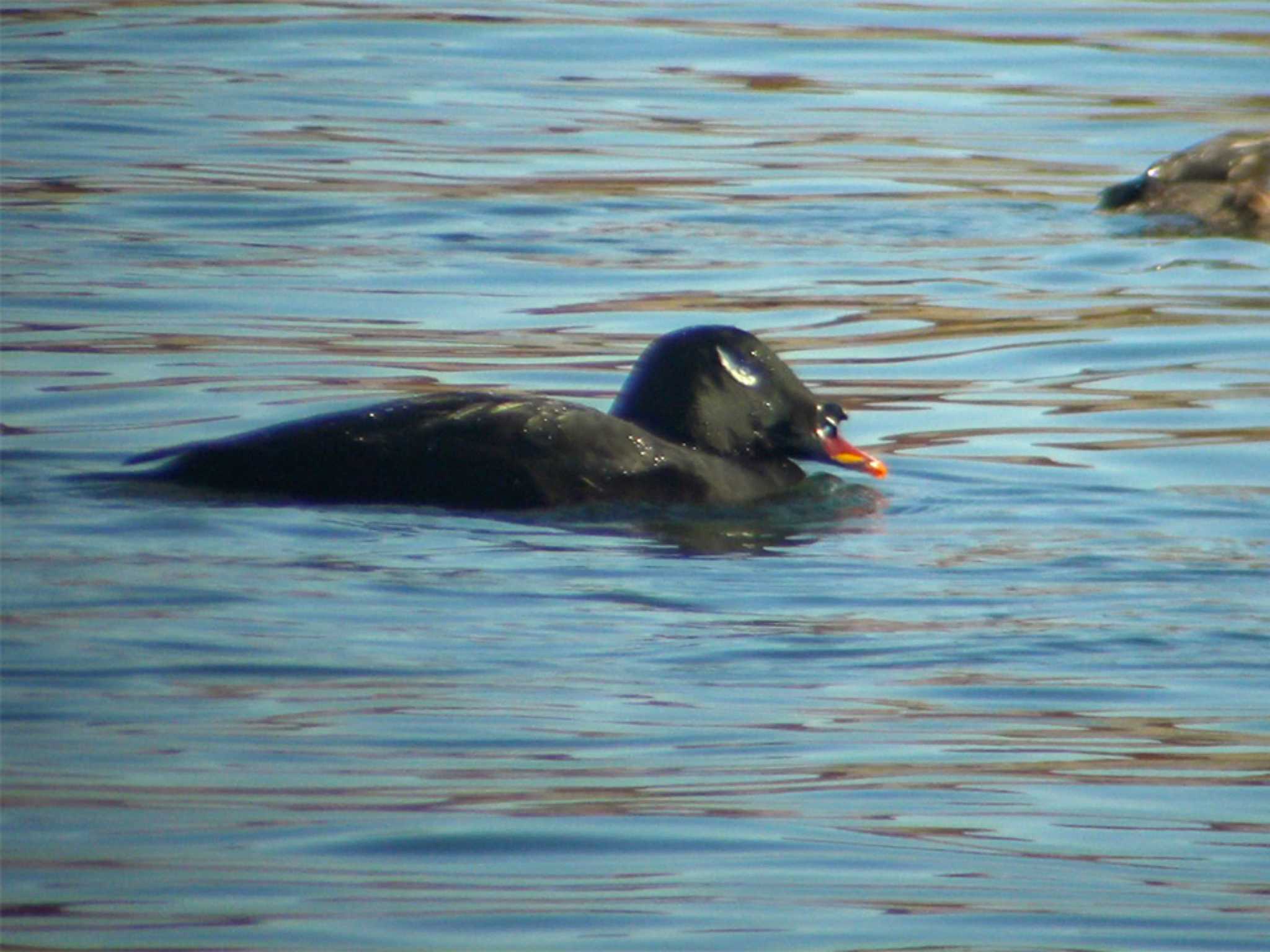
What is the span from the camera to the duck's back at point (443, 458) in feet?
25.3

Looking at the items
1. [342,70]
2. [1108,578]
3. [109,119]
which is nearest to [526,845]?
[1108,578]

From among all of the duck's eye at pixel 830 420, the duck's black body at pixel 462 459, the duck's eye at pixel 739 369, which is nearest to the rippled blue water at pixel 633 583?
the duck's black body at pixel 462 459

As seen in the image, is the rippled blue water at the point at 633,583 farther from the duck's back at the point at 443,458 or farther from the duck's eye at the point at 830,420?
the duck's eye at the point at 830,420

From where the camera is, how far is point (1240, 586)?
7180 millimetres

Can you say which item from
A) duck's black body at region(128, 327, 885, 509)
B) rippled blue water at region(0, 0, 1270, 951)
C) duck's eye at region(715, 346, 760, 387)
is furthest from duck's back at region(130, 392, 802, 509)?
duck's eye at region(715, 346, 760, 387)

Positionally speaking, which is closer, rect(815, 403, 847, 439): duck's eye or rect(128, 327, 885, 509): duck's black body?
rect(128, 327, 885, 509): duck's black body

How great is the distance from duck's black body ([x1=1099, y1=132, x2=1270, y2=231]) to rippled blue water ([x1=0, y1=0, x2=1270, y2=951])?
255 millimetres

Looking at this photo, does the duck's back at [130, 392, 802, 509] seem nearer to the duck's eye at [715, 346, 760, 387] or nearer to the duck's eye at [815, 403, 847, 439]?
the duck's eye at [715, 346, 760, 387]

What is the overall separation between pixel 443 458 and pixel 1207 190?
8238 mm

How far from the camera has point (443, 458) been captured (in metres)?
7.74

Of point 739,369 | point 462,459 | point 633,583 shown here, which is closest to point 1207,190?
point 739,369

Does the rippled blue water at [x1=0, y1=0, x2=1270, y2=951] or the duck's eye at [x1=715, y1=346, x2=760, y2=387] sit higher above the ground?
the duck's eye at [x1=715, y1=346, x2=760, y2=387]

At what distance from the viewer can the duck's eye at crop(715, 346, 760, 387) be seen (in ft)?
27.8

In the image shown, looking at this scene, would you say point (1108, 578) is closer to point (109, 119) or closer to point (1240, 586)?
point (1240, 586)
